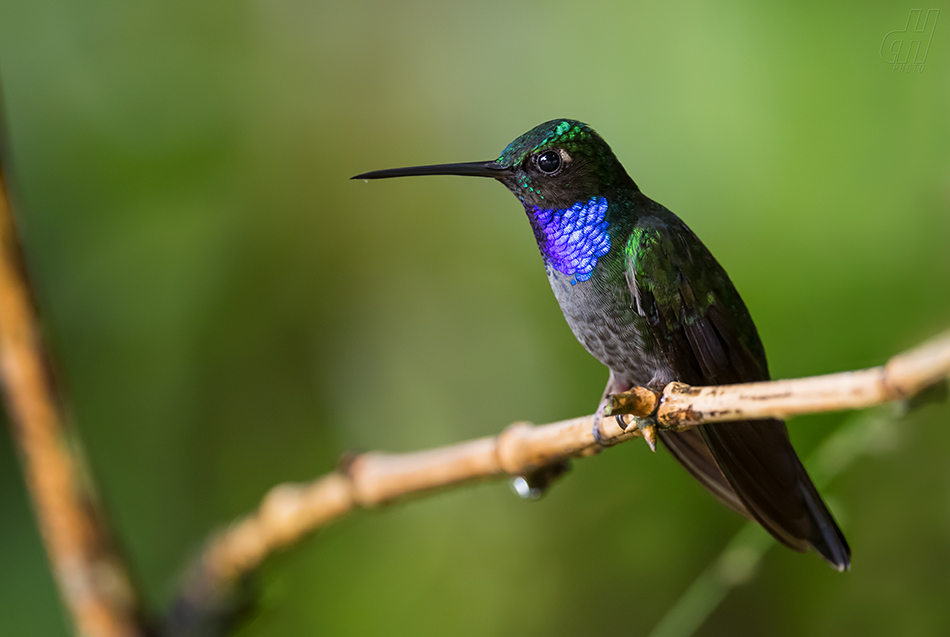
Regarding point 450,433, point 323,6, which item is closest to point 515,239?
point 450,433

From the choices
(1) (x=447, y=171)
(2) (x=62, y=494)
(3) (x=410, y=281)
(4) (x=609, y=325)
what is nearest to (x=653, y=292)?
(4) (x=609, y=325)

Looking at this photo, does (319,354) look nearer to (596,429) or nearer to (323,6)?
(323,6)

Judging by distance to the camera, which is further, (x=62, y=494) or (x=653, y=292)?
(x=62, y=494)

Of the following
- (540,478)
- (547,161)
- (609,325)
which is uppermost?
(547,161)

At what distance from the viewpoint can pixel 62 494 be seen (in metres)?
1.07

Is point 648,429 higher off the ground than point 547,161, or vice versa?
point 547,161

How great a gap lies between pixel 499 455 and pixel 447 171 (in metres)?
0.31

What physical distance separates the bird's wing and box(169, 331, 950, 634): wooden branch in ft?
0.28

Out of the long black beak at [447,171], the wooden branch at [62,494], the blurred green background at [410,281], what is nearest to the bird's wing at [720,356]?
the long black beak at [447,171]

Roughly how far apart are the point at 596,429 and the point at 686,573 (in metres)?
0.76

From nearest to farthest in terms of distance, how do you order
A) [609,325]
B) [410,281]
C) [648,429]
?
1. [648,429]
2. [609,325]
3. [410,281]

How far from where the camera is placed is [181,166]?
5.19 feet

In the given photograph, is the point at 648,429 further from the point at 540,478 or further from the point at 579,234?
the point at 540,478

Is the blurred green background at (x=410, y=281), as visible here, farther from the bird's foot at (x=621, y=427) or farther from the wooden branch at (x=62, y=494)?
the bird's foot at (x=621, y=427)
